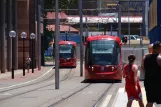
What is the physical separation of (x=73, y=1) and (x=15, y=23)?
857 inches

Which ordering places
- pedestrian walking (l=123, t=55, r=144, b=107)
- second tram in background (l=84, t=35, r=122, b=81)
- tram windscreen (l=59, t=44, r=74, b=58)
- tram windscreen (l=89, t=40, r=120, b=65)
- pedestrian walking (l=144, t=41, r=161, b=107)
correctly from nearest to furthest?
pedestrian walking (l=144, t=41, r=161, b=107) < pedestrian walking (l=123, t=55, r=144, b=107) < second tram in background (l=84, t=35, r=122, b=81) < tram windscreen (l=89, t=40, r=120, b=65) < tram windscreen (l=59, t=44, r=74, b=58)

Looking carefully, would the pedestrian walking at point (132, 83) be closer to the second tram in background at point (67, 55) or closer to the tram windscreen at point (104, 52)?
the tram windscreen at point (104, 52)

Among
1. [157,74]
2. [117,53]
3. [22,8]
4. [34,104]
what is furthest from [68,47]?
[157,74]

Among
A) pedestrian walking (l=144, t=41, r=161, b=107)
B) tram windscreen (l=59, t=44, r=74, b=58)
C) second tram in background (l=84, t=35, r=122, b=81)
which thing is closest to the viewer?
pedestrian walking (l=144, t=41, r=161, b=107)

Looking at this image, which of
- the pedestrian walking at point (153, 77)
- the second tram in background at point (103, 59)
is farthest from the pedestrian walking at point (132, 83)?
the second tram in background at point (103, 59)

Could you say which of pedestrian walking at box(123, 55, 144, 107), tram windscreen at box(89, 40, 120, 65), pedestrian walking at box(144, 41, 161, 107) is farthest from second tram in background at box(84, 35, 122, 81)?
pedestrian walking at box(144, 41, 161, 107)

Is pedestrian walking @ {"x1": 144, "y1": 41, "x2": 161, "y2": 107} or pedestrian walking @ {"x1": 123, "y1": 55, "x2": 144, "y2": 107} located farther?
pedestrian walking @ {"x1": 123, "y1": 55, "x2": 144, "y2": 107}

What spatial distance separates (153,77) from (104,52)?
2569cm

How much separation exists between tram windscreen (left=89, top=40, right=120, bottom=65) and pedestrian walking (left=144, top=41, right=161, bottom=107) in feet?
82.6

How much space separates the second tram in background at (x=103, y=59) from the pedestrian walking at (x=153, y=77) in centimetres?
2464

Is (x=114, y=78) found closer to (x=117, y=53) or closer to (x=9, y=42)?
(x=117, y=53)

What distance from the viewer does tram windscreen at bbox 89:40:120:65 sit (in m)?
37.5

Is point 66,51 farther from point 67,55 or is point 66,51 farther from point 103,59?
point 103,59

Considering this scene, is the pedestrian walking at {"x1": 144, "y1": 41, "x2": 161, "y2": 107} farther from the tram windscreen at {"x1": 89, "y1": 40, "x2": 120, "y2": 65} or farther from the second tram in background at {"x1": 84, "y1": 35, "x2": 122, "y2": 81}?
the tram windscreen at {"x1": 89, "y1": 40, "x2": 120, "y2": 65}
